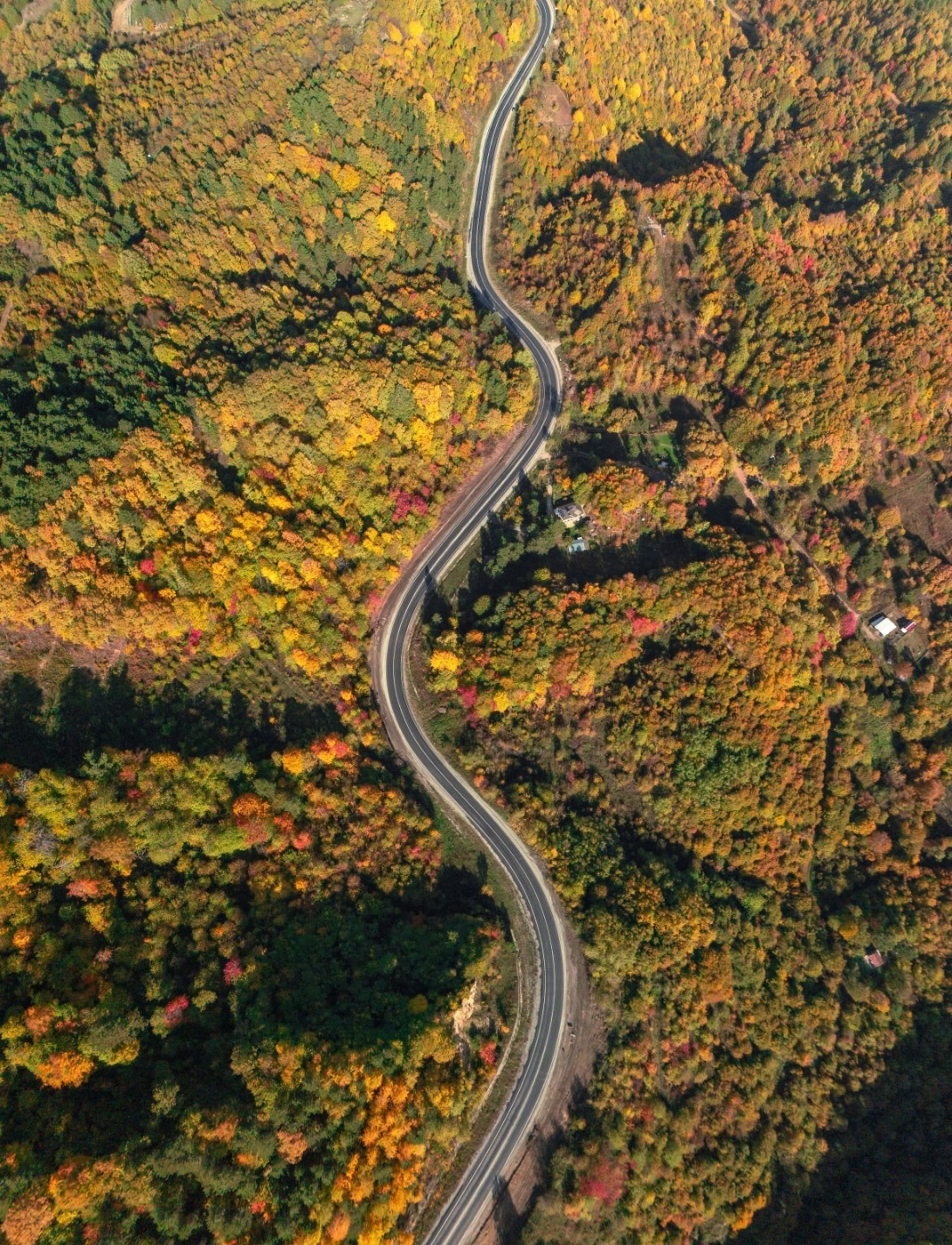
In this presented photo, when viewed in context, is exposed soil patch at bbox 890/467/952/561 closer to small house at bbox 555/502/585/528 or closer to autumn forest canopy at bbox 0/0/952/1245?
autumn forest canopy at bbox 0/0/952/1245

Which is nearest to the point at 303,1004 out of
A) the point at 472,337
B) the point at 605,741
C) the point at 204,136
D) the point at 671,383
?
the point at 605,741

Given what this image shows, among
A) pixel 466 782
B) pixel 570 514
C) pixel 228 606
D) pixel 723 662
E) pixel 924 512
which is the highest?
pixel 924 512

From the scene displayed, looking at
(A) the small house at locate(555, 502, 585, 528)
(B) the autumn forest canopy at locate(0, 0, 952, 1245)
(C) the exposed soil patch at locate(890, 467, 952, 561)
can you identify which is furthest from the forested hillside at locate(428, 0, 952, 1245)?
(A) the small house at locate(555, 502, 585, 528)

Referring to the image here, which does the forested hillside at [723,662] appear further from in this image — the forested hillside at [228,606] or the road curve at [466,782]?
the forested hillside at [228,606]

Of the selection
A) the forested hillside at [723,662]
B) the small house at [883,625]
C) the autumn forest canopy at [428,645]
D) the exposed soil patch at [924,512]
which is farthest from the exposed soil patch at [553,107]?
the small house at [883,625]

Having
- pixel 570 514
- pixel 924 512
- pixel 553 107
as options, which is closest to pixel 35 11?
pixel 553 107

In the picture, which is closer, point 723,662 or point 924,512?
point 723,662

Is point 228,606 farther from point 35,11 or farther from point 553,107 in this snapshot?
point 35,11
